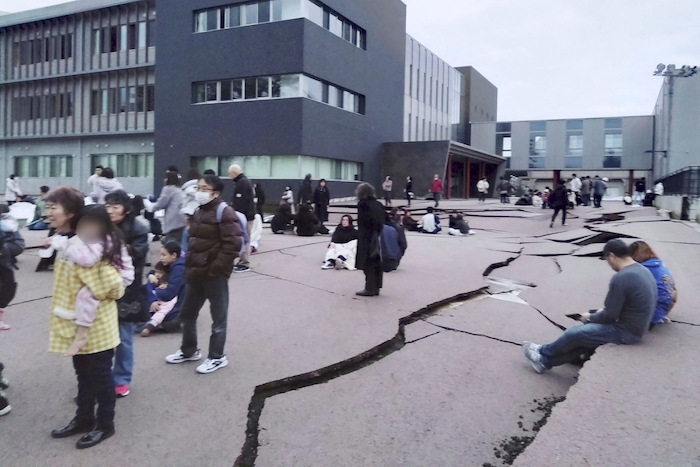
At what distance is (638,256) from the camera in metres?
5.59

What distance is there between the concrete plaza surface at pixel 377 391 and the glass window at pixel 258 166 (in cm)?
2114

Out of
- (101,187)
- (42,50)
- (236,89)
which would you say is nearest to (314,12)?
(236,89)

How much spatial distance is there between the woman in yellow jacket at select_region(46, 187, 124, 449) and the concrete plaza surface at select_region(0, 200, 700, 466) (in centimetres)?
19

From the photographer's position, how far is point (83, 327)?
3.25m

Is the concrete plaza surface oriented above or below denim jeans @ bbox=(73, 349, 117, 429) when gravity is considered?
below

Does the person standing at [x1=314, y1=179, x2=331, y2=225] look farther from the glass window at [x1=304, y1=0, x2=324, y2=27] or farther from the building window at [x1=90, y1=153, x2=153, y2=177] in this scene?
the building window at [x1=90, y1=153, x2=153, y2=177]

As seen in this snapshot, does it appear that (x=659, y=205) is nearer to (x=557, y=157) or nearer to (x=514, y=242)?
(x=514, y=242)

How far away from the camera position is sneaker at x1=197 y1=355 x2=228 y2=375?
4535 millimetres

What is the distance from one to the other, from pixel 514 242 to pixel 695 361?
34.0 ft

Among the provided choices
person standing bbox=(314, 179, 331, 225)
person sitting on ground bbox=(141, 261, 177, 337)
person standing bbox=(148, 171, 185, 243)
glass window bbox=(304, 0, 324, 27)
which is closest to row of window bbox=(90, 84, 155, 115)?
glass window bbox=(304, 0, 324, 27)

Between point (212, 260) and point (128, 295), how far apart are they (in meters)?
0.88

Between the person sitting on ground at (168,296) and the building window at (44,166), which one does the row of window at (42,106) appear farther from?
the person sitting on ground at (168,296)

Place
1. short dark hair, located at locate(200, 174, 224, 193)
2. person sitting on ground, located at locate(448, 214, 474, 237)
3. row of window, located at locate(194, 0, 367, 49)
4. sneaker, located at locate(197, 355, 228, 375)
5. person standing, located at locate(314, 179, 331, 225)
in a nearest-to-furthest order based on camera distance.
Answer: sneaker, located at locate(197, 355, 228, 375)
short dark hair, located at locate(200, 174, 224, 193)
person sitting on ground, located at locate(448, 214, 474, 237)
person standing, located at locate(314, 179, 331, 225)
row of window, located at locate(194, 0, 367, 49)

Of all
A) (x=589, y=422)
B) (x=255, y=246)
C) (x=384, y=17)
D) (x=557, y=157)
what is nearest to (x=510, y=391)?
(x=589, y=422)
